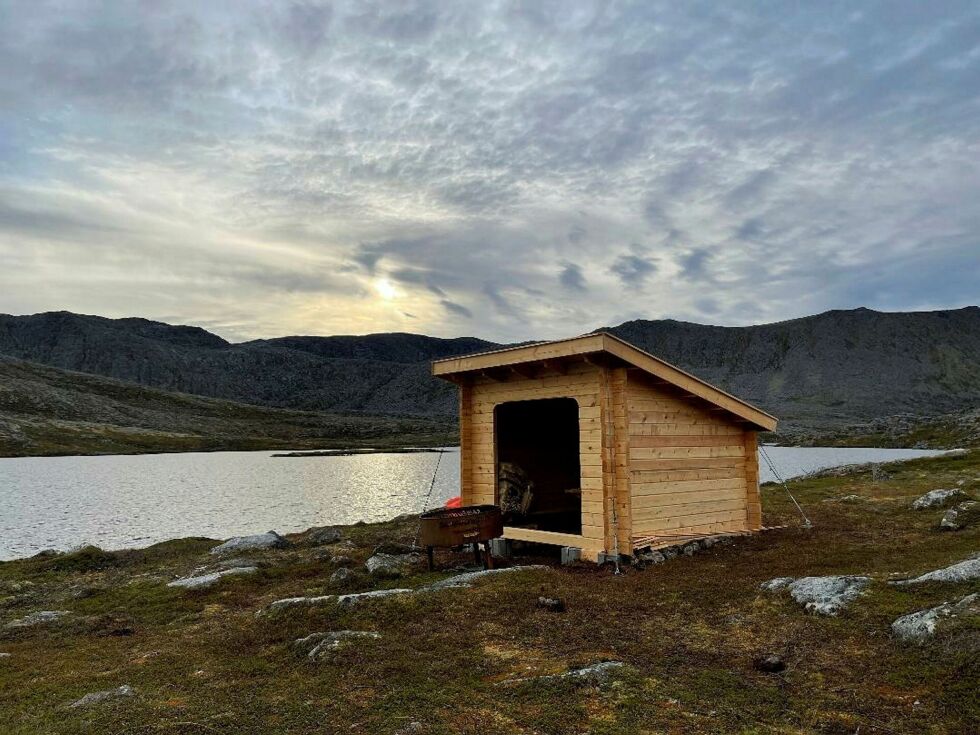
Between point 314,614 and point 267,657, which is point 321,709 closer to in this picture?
point 267,657

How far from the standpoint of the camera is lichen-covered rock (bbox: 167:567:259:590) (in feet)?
49.9

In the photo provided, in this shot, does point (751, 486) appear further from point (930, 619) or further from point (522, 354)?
point (930, 619)

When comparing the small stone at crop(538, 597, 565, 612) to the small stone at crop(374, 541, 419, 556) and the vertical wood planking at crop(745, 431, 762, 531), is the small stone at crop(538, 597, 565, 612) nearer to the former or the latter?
the small stone at crop(374, 541, 419, 556)

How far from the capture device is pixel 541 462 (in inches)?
870

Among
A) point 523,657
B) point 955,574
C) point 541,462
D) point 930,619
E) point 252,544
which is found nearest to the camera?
point 930,619

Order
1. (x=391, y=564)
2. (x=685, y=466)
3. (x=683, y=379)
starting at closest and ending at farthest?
(x=391, y=564) → (x=683, y=379) → (x=685, y=466)

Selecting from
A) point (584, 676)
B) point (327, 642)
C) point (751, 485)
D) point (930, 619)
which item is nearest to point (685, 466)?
point (751, 485)

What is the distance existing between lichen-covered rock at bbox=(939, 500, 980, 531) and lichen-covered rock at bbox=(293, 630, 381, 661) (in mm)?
15865

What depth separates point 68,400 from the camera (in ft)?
525

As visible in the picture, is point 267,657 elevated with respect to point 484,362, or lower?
lower

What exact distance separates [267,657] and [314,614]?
1.80 meters

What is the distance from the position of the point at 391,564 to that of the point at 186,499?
41.8 metres

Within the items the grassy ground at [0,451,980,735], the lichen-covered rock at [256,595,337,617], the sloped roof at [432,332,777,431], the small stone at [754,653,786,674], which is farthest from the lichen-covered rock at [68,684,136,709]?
the sloped roof at [432,332,777,431]

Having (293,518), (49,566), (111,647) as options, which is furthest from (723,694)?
(293,518)
